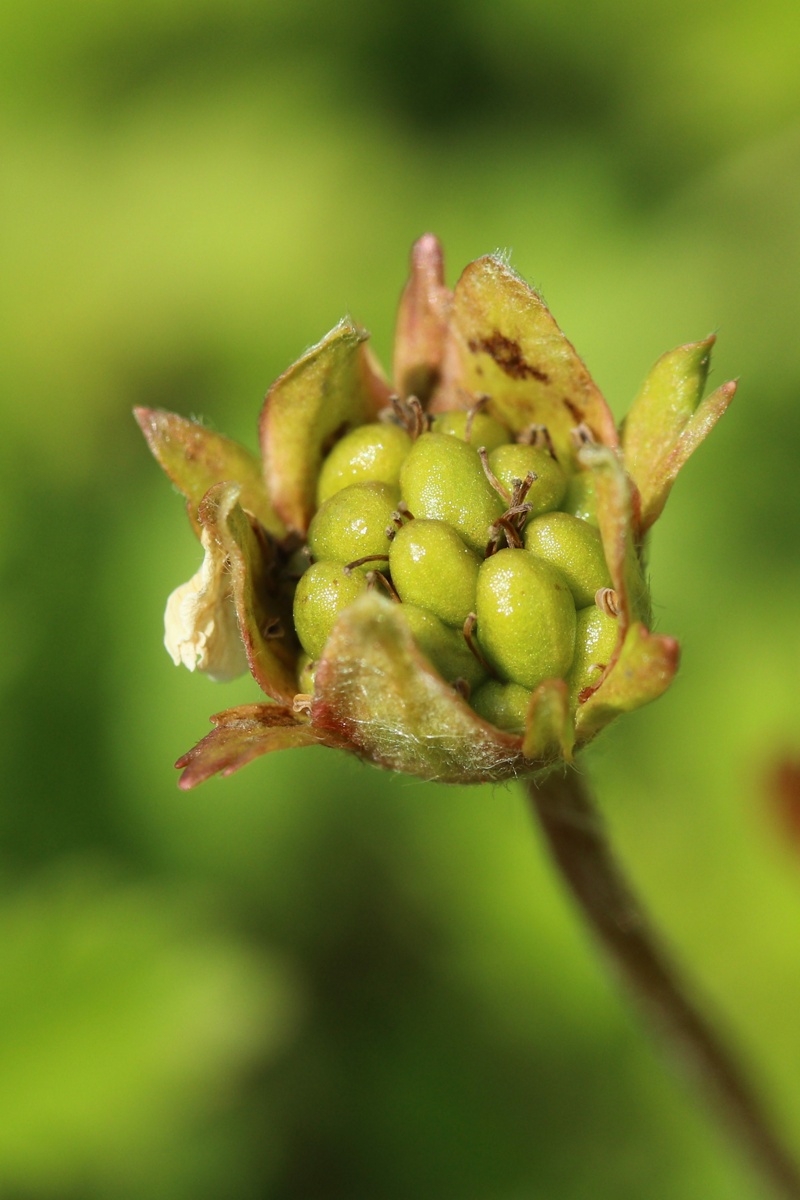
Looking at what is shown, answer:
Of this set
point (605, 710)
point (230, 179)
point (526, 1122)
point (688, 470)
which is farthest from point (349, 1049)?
point (230, 179)

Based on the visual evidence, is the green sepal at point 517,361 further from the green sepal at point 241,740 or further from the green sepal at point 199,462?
the green sepal at point 241,740

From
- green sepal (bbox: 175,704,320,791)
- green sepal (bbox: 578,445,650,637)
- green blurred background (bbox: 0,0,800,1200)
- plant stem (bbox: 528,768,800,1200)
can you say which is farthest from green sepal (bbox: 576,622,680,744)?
green blurred background (bbox: 0,0,800,1200)

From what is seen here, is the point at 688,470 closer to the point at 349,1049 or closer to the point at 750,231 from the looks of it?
the point at 750,231

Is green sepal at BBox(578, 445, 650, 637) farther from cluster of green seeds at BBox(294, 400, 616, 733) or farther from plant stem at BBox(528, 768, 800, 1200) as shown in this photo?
plant stem at BBox(528, 768, 800, 1200)

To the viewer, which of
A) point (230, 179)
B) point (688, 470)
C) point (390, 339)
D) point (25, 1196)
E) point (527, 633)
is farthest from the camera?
point (230, 179)

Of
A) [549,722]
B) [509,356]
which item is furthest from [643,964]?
[509,356]

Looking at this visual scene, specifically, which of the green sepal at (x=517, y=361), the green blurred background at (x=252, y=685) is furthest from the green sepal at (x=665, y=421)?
the green blurred background at (x=252, y=685)

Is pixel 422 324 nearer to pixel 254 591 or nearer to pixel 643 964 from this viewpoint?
pixel 254 591
